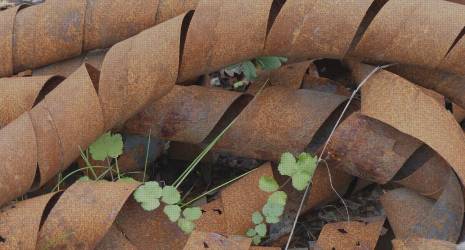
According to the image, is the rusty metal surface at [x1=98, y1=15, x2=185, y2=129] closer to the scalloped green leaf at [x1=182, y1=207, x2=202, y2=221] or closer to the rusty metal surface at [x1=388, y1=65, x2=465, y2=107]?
the scalloped green leaf at [x1=182, y1=207, x2=202, y2=221]

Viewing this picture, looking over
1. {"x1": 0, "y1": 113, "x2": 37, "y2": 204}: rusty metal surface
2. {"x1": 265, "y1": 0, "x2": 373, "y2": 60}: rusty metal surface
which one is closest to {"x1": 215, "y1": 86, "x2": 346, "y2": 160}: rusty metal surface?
{"x1": 265, "y1": 0, "x2": 373, "y2": 60}: rusty metal surface

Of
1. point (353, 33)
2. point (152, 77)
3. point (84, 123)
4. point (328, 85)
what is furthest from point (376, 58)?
point (84, 123)

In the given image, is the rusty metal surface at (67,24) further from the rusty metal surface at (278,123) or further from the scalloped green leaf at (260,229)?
the scalloped green leaf at (260,229)

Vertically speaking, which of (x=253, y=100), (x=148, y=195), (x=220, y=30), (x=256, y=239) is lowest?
(x=256, y=239)

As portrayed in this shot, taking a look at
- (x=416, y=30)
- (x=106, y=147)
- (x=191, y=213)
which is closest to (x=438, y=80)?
(x=416, y=30)

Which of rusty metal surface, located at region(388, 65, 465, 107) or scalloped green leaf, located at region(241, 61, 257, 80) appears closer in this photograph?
rusty metal surface, located at region(388, 65, 465, 107)

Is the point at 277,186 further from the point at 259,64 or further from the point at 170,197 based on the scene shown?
the point at 259,64
